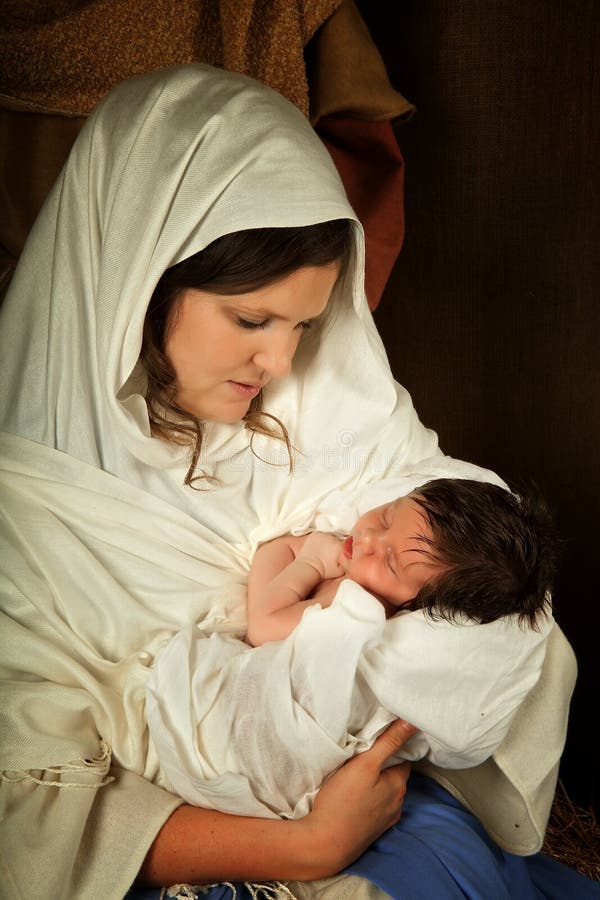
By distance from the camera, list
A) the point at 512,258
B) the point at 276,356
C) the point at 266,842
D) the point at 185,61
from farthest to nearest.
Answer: the point at 512,258
the point at 185,61
the point at 276,356
the point at 266,842

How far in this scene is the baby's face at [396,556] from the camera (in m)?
1.35

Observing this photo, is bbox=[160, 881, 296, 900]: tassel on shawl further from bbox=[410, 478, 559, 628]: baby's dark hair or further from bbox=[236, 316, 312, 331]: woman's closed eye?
bbox=[236, 316, 312, 331]: woman's closed eye

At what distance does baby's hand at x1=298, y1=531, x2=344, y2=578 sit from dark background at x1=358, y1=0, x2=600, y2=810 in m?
0.86

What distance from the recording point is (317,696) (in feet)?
4.05

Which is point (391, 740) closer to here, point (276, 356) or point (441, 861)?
point (441, 861)

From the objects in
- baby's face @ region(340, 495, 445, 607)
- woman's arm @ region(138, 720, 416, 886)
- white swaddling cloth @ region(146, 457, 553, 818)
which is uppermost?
baby's face @ region(340, 495, 445, 607)

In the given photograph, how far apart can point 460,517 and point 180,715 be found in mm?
477

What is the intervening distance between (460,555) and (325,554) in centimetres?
23

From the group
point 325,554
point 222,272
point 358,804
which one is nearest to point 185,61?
point 222,272

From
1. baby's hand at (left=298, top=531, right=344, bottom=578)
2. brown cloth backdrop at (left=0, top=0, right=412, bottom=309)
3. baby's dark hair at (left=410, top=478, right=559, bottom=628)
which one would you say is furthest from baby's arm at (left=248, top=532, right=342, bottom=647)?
brown cloth backdrop at (left=0, top=0, right=412, bottom=309)

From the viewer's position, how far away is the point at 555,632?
1540 millimetres

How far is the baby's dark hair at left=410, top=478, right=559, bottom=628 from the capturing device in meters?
1.32

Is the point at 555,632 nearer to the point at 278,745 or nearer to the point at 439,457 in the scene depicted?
the point at 439,457

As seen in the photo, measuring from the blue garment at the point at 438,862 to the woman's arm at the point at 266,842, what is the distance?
0.04 metres
